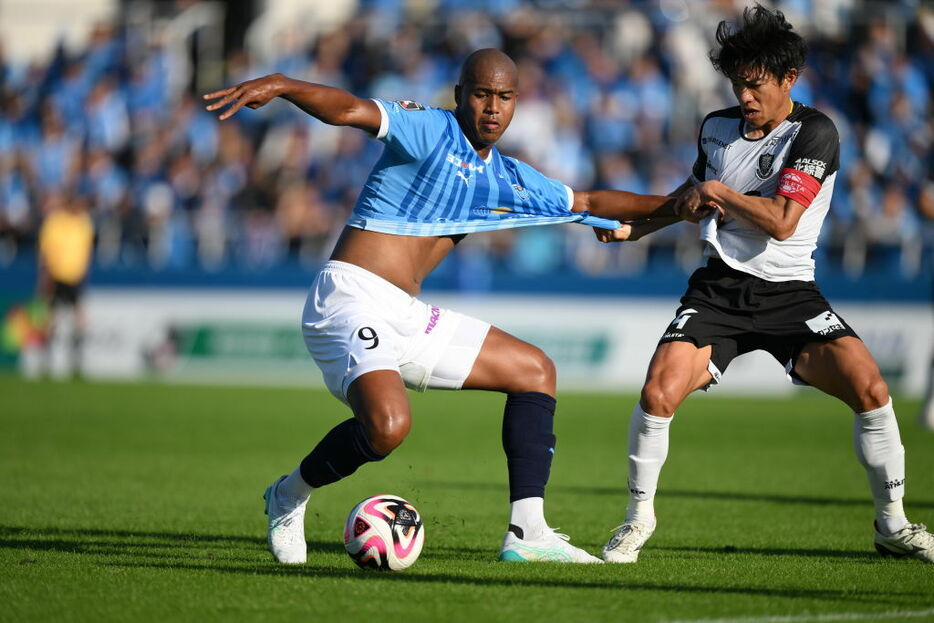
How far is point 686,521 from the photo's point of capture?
8.52m

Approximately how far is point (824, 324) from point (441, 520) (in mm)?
2935

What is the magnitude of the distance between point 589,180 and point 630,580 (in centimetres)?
1591

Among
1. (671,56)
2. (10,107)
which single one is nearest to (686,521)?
(671,56)

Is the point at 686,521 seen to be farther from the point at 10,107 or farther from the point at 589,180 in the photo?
the point at 10,107

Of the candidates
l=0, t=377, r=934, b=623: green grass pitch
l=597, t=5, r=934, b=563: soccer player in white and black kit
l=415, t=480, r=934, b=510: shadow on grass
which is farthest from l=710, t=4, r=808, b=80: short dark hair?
l=415, t=480, r=934, b=510: shadow on grass

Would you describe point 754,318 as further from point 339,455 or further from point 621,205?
point 339,455

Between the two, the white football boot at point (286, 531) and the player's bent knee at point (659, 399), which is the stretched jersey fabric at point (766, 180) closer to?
the player's bent knee at point (659, 399)

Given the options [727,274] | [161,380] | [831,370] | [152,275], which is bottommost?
[161,380]

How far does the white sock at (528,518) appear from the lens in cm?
661

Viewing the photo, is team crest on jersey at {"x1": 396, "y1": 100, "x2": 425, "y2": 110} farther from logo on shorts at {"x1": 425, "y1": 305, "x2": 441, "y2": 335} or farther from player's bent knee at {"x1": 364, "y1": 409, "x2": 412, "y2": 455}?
player's bent knee at {"x1": 364, "y1": 409, "x2": 412, "y2": 455}

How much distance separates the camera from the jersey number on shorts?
6.35 m

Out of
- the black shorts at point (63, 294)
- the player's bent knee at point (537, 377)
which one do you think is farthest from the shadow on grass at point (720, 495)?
the black shorts at point (63, 294)

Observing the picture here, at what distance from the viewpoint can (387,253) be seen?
6602 mm

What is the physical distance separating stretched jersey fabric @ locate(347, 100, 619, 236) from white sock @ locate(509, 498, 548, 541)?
4.72 ft
